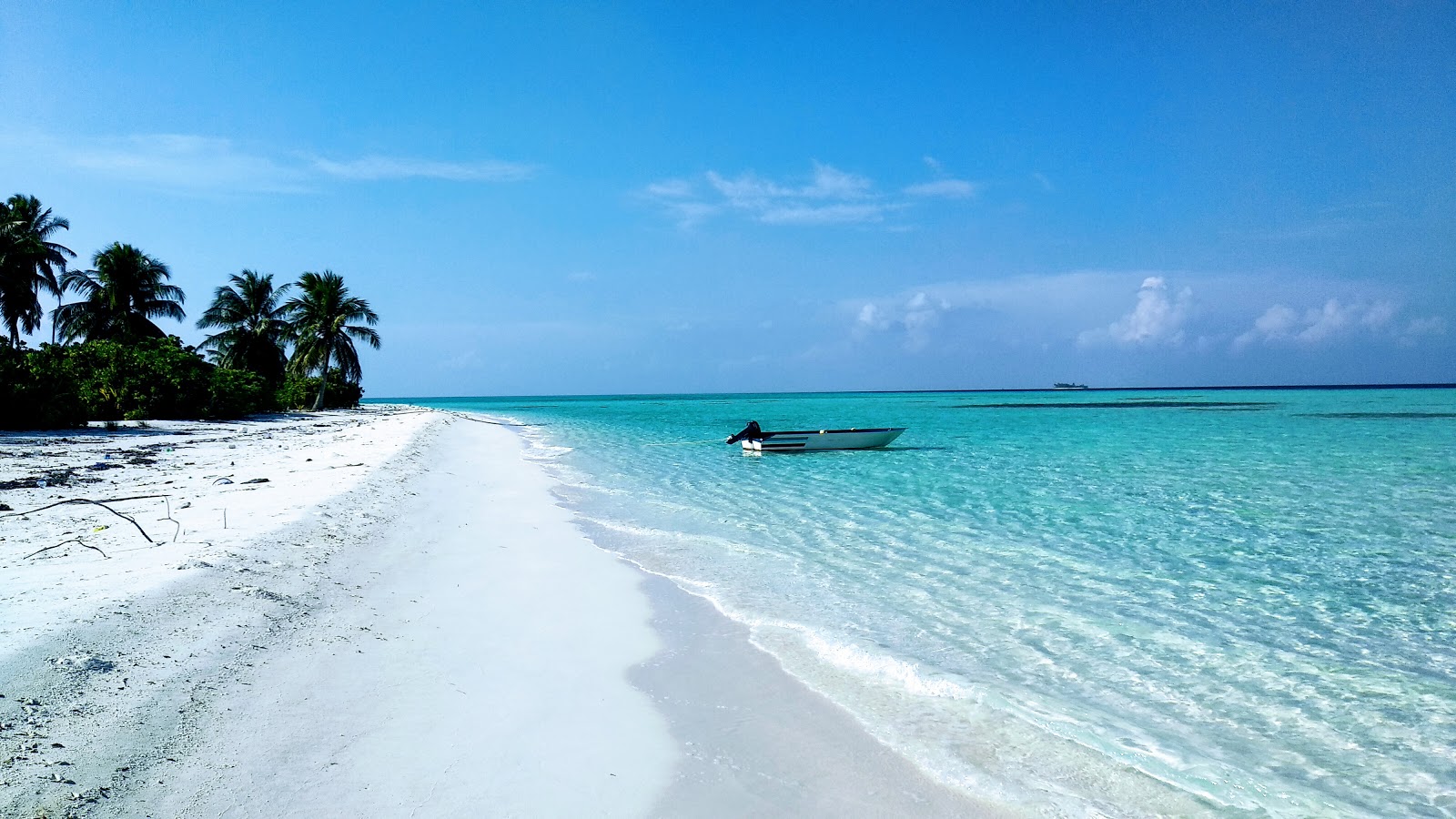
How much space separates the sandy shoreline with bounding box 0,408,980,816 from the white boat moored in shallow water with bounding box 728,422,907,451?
16635 millimetres

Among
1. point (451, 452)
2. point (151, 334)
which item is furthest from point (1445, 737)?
point (151, 334)

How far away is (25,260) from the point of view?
112 ft

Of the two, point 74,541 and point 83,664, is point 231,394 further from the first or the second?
point 83,664

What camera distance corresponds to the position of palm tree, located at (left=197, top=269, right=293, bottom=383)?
156 feet

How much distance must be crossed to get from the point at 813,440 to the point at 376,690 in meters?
21.4

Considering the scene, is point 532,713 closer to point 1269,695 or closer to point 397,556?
point 397,556

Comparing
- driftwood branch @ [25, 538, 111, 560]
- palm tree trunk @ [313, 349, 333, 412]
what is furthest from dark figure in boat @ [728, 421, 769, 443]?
palm tree trunk @ [313, 349, 333, 412]

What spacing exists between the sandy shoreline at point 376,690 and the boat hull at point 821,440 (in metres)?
16.6

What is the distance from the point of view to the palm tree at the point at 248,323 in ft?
156

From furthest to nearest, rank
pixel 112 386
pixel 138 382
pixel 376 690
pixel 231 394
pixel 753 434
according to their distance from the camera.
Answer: pixel 231 394 < pixel 138 382 < pixel 753 434 < pixel 112 386 < pixel 376 690

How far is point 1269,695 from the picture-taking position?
197 inches

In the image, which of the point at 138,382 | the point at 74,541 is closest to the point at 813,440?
the point at 74,541

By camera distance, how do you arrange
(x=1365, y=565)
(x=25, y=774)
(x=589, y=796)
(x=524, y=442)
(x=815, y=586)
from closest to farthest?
(x=25, y=774) < (x=589, y=796) < (x=815, y=586) < (x=1365, y=565) < (x=524, y=442)

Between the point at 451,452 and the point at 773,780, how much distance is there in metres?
21.0
